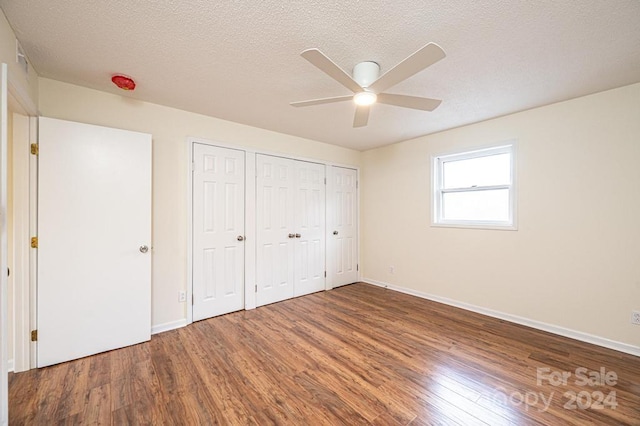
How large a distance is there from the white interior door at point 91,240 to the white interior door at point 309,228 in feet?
6.23

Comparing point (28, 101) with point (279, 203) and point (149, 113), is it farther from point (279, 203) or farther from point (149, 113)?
point (279, 203)

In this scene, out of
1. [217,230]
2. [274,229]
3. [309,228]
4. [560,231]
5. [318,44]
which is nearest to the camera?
[318,44]

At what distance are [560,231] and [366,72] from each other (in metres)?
2.57

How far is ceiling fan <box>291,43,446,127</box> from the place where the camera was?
1407 mm

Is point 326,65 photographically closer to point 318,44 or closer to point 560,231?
point 318,44

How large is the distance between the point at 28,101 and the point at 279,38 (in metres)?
1.89

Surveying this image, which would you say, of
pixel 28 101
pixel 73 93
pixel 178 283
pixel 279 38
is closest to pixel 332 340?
pixel 178 283

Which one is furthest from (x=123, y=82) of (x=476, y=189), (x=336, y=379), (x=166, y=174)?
A: (x=476, y=189)

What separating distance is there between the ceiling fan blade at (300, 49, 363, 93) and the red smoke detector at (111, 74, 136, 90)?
1.73 meters

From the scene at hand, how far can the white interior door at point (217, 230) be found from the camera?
2955mm

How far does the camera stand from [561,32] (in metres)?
1.61

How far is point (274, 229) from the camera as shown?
3600mm

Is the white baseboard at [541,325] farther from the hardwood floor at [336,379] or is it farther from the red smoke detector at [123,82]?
the red smoke detector at [123,82]

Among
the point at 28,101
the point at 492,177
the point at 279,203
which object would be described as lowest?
the point at 279,203
